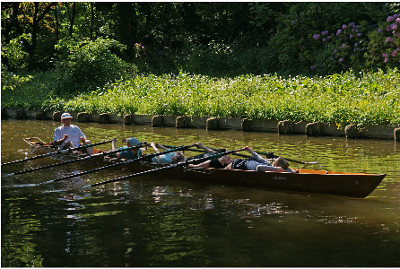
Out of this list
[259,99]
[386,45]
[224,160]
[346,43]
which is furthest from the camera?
[346,43]

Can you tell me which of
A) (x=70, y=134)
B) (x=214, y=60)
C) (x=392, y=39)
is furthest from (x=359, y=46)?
(x=70, y=134)

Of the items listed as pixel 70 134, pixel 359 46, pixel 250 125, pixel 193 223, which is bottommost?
pixel 193 223

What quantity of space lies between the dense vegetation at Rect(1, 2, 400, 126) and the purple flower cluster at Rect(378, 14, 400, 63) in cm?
4

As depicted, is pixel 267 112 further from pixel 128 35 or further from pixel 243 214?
pixel 128 35

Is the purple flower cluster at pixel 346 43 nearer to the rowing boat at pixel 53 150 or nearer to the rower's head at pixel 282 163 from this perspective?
the rowing boat at pixel 53 150

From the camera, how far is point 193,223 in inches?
359

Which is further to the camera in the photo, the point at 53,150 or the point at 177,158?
the point at 53,150

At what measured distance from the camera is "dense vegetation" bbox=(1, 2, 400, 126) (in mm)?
19531

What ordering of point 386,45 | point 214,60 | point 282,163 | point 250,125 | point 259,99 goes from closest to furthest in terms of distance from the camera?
point 282,163 < point 250,125 < point 259,99 < point 386,45 < point 214,60

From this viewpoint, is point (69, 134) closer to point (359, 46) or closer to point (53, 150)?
point (53, 150)

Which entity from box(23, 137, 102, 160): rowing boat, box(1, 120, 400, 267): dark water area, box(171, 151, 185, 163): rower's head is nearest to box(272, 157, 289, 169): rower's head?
box(1, 120, 400, 267): dark water area

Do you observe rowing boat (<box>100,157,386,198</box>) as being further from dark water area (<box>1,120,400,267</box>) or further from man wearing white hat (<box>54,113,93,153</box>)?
man wearing white hat (<box>54,113,93,153</box>)

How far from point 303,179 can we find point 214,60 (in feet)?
74.4

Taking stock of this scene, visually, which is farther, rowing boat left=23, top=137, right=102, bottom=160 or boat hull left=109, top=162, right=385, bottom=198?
rowing boat left=23, top=137, right=102, bottom=160
